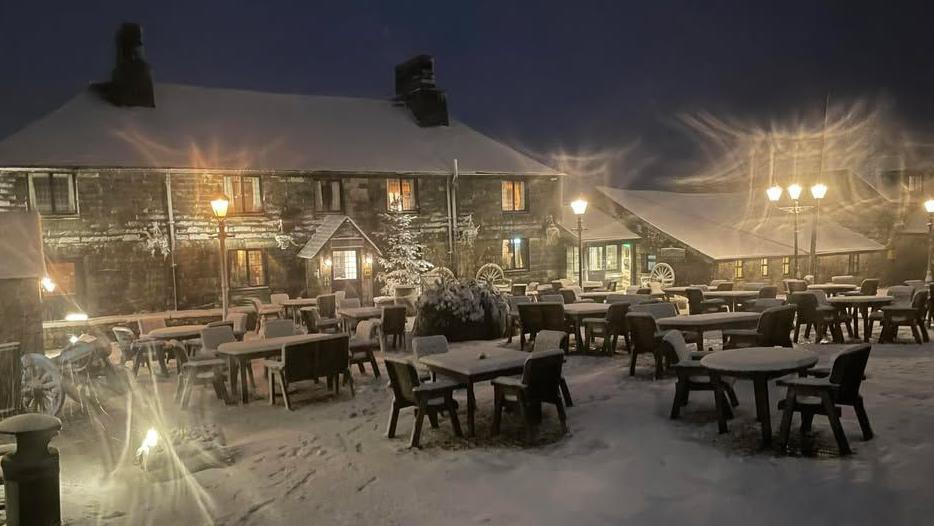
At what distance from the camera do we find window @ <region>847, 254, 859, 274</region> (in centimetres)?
2511

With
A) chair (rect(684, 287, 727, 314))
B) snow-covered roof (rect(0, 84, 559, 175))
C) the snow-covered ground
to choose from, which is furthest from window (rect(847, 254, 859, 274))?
the snow-covered ground

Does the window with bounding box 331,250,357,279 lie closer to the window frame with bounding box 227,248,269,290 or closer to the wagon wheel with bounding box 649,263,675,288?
the window frame with bounding box 227,248,269,290

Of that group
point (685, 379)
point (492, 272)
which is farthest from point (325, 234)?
point (685, 379)

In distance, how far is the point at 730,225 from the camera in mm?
26281

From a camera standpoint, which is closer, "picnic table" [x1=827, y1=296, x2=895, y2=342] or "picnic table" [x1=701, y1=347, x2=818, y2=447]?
"picnic table" [x1=701, y1=347, x2=818, y2=447]

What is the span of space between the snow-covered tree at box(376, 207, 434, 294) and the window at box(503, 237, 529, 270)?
126 inches

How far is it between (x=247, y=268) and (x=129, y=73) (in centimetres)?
721

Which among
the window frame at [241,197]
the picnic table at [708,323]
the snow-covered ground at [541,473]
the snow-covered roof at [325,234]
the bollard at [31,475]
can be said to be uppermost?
the window frame at [241,197]

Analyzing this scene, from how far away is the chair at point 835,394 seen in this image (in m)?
5.80

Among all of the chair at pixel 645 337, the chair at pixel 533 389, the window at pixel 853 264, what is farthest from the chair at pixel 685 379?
the window at pixel 853 264

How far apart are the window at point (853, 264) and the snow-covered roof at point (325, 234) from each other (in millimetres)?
17614

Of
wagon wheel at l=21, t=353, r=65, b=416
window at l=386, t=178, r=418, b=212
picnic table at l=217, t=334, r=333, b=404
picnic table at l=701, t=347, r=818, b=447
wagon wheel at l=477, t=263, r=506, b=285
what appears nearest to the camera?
picnic table at l=701, t=347, r=818, b=447

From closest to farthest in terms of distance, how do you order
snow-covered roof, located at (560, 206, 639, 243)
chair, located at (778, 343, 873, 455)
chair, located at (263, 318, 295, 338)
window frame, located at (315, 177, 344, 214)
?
chair, located at (778, 343, 873, 455) < chair, located at (263, 318, 295, 338) < window frame, located at (315, 177, 344, 214) < snow-covered roof, located at (560, 206, 639, 243)

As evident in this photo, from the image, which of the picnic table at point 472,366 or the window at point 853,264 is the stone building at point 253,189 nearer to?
the window at point 853,264
